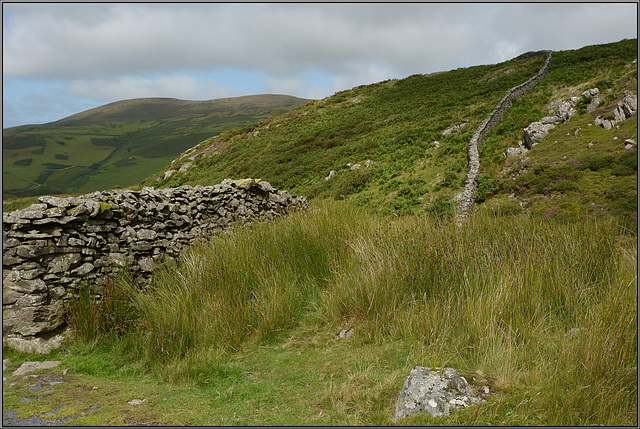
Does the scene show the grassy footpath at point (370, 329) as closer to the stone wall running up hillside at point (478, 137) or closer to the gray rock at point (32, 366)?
the gray rock at point (32, 366)

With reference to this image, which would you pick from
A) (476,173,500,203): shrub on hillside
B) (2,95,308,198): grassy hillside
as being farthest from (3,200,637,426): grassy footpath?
(2,95,308,198): grassy hillside

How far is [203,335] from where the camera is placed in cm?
507

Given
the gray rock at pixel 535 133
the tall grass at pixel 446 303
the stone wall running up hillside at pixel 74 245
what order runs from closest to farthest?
the tall grass at pixel 446 303
the stone wall running up hillside at pixel 74 245
the gray rock at pixel 535 133

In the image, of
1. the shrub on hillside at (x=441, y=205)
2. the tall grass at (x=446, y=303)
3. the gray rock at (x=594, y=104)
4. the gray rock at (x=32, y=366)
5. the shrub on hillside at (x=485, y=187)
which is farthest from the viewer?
the gray rock at (x=594, y=104)

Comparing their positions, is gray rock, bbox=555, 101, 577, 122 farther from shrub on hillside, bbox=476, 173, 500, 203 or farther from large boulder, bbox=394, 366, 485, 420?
large boulder, bbox=394, 366, 485, 420

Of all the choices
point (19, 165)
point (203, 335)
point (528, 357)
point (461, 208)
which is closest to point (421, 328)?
point (528, 357)

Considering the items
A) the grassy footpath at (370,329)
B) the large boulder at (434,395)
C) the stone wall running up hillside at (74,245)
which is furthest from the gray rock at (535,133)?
the large boulder at (434,395)

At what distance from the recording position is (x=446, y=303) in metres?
4.45

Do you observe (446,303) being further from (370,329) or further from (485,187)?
(485,187)

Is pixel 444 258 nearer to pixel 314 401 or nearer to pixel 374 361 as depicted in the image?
pixel 374 361

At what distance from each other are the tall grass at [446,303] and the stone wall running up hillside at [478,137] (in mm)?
3730

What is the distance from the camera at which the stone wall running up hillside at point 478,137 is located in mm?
15451

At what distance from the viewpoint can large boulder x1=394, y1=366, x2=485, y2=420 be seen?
2.87 metres

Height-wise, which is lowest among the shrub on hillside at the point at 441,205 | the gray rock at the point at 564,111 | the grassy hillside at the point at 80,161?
the shrub on hillside at the point at 441,205
